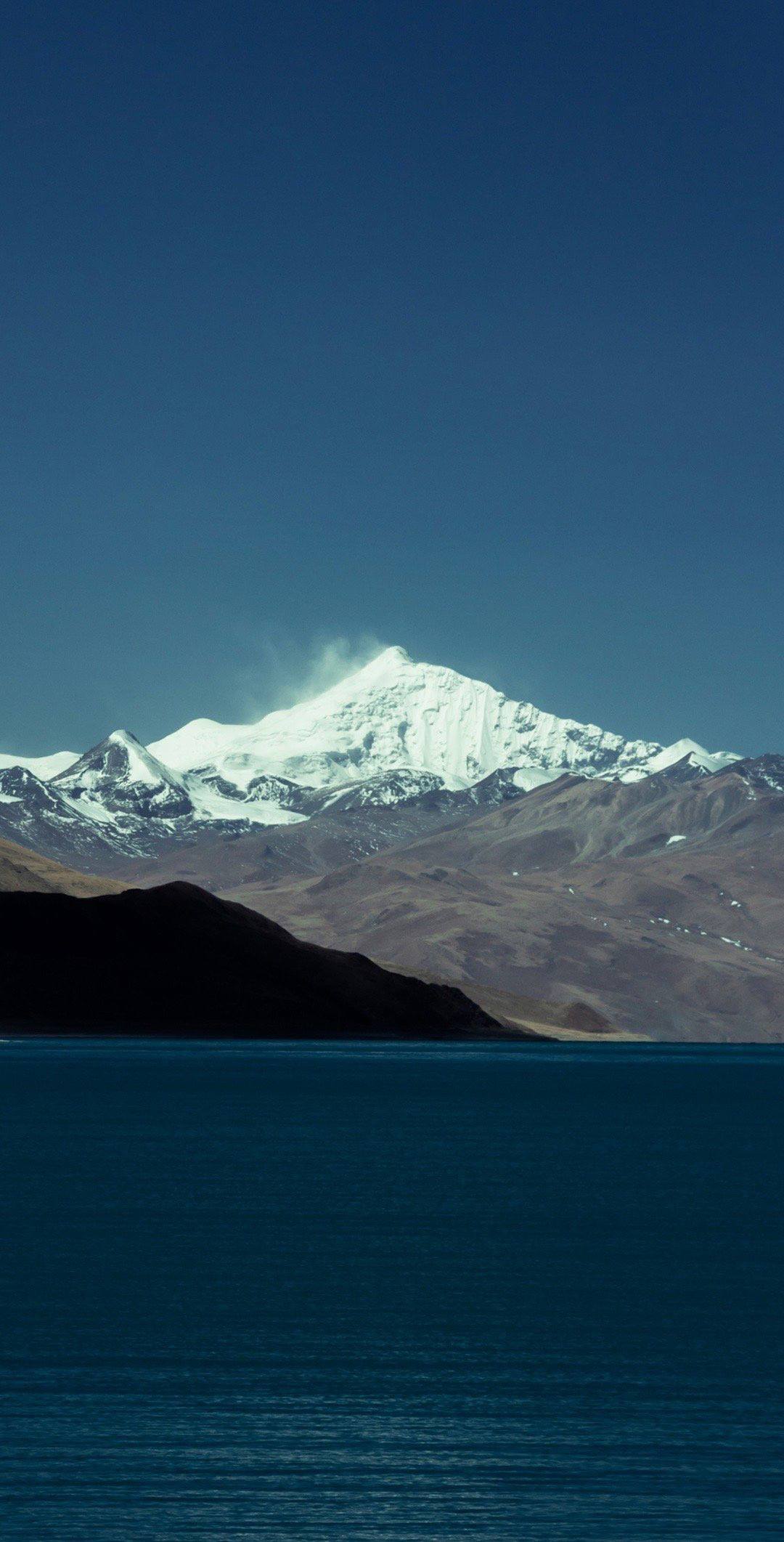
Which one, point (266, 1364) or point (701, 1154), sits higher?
point (701, 1154)

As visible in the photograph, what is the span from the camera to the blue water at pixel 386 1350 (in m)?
33.6

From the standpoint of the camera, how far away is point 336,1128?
12544 cm

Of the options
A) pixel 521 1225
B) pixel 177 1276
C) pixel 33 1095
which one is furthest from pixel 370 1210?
pixel 33 1095

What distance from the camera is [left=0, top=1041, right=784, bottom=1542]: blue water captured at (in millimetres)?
33594

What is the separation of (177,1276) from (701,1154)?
200 feet

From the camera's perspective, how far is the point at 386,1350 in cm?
4694

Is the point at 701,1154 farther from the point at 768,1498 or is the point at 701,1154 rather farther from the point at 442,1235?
the point at 768,1498

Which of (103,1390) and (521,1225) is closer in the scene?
(103,1390)

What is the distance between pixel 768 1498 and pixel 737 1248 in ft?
113

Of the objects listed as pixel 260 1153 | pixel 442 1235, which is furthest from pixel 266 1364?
pixel 260 1153

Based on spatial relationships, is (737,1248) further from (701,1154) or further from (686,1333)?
(701,1154)

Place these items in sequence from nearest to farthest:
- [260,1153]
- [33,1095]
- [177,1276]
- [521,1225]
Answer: [177,1276] → [521,1225] → [260,1153] → [33,1095]

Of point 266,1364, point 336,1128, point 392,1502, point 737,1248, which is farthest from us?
point 336,1128

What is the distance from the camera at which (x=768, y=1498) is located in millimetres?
33781
